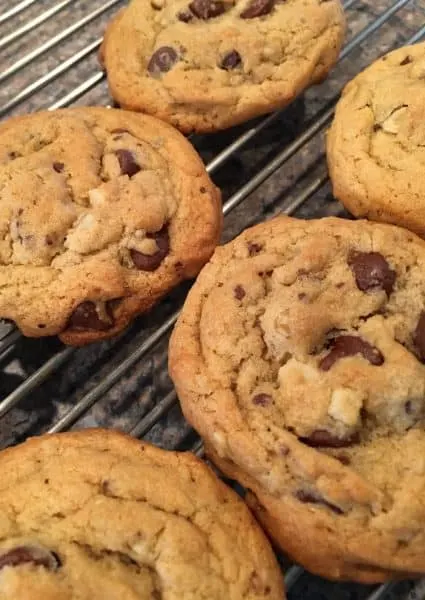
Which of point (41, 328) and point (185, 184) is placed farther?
point (185, 184)

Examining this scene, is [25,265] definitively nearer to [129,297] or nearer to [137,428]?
[129,297]

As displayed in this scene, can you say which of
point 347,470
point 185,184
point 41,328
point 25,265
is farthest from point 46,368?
point 347,470

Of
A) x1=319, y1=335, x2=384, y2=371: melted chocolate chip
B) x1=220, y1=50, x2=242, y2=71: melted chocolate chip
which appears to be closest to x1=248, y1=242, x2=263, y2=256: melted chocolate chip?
x1=319, y1=335, x2=384, y2=371: melted chocolate chip

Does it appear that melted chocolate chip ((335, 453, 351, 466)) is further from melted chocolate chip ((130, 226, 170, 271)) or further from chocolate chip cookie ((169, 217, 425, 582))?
melted chocolate chip ((130, 226, 170, 271))

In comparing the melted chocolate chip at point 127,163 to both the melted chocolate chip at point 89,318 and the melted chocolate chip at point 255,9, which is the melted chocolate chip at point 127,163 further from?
the melted chocolate chip at point 255,9

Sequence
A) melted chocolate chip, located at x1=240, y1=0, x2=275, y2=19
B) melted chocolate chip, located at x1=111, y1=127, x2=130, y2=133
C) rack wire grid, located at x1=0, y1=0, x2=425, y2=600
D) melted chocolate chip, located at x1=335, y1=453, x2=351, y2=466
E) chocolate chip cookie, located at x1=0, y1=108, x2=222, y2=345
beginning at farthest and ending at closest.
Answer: melted chocolate chip, located at x1=240, y1=0, x2=275, y2=19 → melted chocolate chip, located at x1=111, y1=127, x2=130, y2=133 → rack wire grid, located at x1=0, y1=0, x2=425, y2=600 → chocolate chip cookie, located at x1=0, y1=108, x2=222, y2=345 → melted chocolate chip, located at x1=335, y1=453, x2=351, y2=466

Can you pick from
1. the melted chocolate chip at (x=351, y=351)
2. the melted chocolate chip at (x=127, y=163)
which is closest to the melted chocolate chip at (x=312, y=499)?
the melted chocolate chip at (x=351, y=351)

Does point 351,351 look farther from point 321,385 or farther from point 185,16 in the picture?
point 185,16
